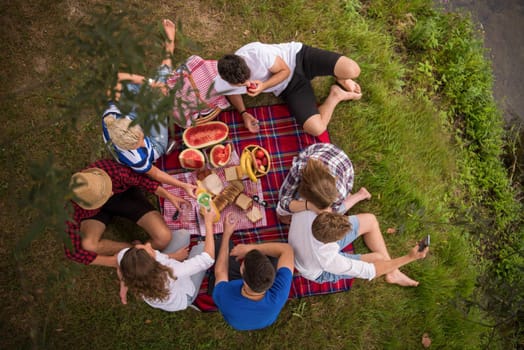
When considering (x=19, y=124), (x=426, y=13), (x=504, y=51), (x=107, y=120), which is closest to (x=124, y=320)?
(x=107, y=120)

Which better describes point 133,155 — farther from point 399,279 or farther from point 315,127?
point 399,279

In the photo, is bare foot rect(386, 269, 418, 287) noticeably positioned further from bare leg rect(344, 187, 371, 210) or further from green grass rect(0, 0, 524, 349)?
bare leg rect(344, 187, 371, 210)

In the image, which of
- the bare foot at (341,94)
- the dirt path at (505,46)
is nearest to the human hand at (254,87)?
the bare foot at (341,94)

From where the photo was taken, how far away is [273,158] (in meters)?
4.04

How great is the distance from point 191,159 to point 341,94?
1.99 meters

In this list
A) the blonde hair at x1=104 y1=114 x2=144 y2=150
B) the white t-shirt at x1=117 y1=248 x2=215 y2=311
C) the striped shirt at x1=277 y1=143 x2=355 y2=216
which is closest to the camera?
the blonde hair at x1=104 y1=114 x2=144 y2=150

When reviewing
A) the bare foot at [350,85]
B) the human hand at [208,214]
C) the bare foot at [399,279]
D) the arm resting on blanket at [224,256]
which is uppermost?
the bare foot at [350,85]

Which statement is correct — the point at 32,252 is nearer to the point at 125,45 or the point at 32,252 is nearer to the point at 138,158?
the point at 138,158

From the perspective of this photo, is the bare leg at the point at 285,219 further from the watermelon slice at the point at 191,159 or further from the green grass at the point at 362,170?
the watermelon slice at the point at 191,159

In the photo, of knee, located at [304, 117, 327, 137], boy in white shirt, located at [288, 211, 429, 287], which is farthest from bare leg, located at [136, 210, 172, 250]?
knee, located at [304, 117, 327, 137]

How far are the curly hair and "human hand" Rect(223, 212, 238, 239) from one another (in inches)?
31.4

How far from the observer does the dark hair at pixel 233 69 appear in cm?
333

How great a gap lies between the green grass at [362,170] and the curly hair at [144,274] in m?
1.16

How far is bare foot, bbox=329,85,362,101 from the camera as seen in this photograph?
4234 millimetres
